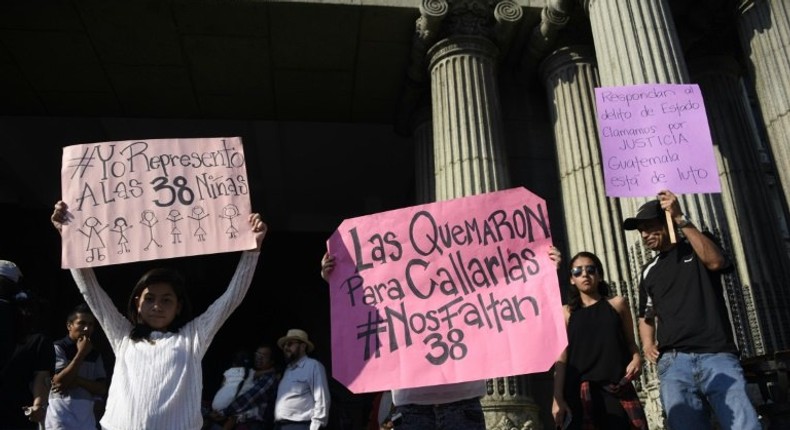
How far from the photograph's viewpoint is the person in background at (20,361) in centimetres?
383

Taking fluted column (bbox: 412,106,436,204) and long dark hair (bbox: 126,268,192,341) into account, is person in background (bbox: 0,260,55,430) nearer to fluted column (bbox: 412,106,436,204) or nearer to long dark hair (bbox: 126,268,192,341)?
long dark hair (bbox: 126,268,192,341)

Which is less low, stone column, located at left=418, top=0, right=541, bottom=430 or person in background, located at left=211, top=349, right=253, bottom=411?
stone column, located at left=418, top=0, right=541, bottom=430

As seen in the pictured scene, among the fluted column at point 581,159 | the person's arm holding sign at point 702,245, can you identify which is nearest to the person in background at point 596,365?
the person's arm holding sign at point 702,245

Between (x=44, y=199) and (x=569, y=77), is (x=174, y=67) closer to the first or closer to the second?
(x=569, y=77)

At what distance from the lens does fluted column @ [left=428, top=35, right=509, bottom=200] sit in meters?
9.31

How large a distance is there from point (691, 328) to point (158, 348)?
3.04 metres

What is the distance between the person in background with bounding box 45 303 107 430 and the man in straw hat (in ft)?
5.35

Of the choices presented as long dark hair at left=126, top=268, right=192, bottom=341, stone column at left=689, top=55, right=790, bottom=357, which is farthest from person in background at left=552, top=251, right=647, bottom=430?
stone column at left=689, top=55, right=790, bottom=357

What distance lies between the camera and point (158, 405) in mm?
3410

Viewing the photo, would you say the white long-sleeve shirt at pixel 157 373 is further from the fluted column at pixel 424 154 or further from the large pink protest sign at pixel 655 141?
the fluted column at pixel 424 154

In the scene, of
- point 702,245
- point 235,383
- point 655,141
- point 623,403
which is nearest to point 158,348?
point 623,403

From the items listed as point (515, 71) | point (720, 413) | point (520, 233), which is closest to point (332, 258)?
point (520, 233)

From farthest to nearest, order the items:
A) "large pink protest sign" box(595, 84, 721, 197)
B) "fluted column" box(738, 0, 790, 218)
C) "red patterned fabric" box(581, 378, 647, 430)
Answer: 1. "fluted column" box(738, 0, 790, 218)
2. "large pink protest sign" box(595, 84, 721, 197)
3. "red patterned fabric" box(581, 378, 647, 430)

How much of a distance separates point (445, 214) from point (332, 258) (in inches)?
31.9
